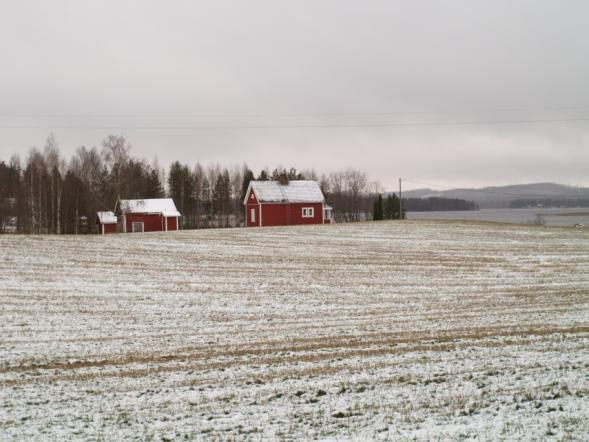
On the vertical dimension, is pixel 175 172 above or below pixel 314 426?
above

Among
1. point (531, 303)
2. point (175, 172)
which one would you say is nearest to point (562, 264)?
point (531, 303)

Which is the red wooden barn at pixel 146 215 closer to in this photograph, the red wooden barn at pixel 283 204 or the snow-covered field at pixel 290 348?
the red wooden barn at pixel 283 204

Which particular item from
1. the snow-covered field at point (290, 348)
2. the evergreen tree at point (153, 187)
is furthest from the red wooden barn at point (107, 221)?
→ the snow-covered field at point (290, 348)

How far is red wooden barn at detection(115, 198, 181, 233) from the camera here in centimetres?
7312

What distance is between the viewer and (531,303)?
67.7 feet

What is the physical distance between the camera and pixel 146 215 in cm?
7425

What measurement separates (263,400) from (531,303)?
14.8 meters

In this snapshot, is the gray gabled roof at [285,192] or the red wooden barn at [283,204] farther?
the gray gabled roof at [285,192]

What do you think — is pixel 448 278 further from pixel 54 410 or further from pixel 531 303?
pixel 54 410

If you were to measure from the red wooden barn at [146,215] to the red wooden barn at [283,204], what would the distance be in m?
10.8

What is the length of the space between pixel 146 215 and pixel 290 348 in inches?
2513

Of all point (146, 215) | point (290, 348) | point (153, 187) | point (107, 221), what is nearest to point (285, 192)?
point (146, 215)

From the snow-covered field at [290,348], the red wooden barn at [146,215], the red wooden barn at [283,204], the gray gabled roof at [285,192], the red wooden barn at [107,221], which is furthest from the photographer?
the red wooden barn at [107,221]

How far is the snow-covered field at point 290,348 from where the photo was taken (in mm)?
7934
